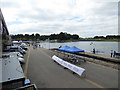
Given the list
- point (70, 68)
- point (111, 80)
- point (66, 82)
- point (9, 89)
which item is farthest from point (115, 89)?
point (9, 89)

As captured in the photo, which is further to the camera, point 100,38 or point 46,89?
point 100,38

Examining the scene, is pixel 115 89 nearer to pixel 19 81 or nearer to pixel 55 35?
pixel 19 81

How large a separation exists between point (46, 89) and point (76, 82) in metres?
2.81

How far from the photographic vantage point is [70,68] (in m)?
11.5

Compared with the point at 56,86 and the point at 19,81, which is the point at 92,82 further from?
the point at 19,81

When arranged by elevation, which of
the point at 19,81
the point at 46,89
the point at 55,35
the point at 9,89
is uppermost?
the point at 55,35

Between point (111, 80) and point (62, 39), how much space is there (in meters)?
132

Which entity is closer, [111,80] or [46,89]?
[46,89]

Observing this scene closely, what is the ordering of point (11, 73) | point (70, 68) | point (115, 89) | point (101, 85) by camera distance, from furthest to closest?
point (70, 68)
point (101, 85)
point (115, 89)
point (11, 73)

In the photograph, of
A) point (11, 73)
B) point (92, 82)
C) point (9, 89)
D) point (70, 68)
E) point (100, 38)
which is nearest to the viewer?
point (9, 89)

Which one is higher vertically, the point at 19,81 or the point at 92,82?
the point at 19,81

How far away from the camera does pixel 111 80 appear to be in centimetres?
861

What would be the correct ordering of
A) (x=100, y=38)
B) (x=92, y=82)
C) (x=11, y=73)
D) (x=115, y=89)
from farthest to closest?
1. (x=100, y=38)
2. (x=92, y=82)
3. (x=115, y=89)
4. (x=11, y=73)

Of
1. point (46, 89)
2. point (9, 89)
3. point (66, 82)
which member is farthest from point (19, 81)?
point (66, 82)
